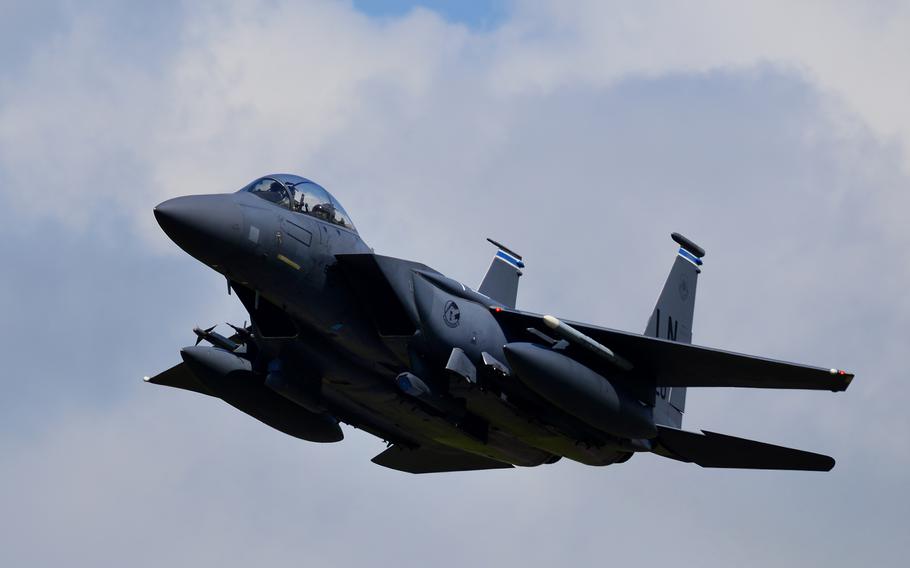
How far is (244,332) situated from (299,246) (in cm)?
255

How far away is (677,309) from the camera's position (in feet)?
81.0

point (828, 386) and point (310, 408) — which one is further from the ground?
point (828, 386)

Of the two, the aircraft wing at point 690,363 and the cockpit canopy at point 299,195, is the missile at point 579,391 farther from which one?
the cockpit canopy at point 299,195

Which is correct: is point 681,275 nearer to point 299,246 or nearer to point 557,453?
point 557,453

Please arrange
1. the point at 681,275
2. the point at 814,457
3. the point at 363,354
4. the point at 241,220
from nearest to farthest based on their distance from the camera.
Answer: the point at 241,220 → the point at 363,354 → the point at 814,457 → the point at 681,275

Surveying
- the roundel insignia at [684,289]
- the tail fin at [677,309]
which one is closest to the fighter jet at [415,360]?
the tail fin at [677,309]

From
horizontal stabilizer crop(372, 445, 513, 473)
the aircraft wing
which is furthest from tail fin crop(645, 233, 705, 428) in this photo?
horizontal stabilizer crop(372, 445, 513, 473)

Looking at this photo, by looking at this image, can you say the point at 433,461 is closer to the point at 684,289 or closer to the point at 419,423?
the point at 419,423

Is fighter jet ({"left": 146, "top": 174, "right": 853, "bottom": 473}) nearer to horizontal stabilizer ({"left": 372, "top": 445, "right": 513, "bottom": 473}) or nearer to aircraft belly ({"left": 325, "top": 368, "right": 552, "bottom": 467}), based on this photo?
aircraft belly ({"left": 325, "top": 368, "right": 552, "bottom": 467})

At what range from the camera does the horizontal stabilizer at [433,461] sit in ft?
81.7

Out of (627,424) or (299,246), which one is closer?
(299,246)

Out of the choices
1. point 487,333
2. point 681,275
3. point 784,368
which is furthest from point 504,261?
point 784,368

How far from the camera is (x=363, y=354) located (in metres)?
20.4

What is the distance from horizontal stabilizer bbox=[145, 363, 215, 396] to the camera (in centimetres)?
2519
